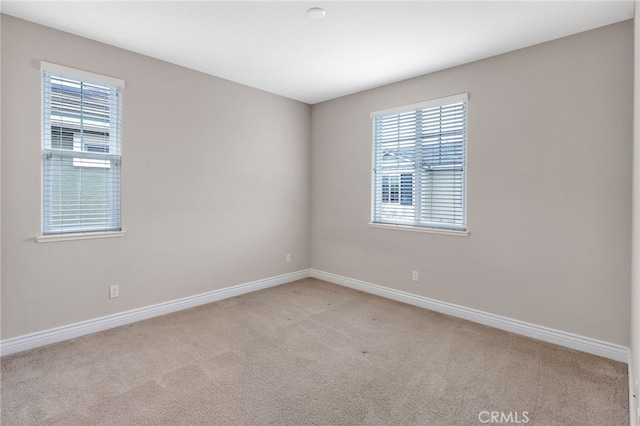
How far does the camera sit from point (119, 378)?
7.38 ft

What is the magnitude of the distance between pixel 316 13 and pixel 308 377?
2653mm

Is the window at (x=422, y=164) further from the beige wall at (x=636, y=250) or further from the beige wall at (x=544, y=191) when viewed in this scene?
the beige wall at (x=636, y=250)

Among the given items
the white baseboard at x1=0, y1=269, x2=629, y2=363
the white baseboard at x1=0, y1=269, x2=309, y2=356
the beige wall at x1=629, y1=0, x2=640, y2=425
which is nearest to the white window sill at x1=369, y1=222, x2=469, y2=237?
the white baseboard at x1=0, y1=269, x2=629, y2=363

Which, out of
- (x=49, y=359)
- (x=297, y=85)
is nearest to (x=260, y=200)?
(x=297, y=85)

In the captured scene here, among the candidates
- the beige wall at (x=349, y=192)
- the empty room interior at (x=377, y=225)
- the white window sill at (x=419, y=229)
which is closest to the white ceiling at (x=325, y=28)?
the empty room interior at (x=377, y=225)

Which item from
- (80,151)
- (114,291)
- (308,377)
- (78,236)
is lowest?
(308,377)

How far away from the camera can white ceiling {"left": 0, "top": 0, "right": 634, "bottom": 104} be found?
7.74 feet

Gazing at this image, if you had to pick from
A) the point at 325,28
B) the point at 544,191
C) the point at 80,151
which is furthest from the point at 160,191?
the point at 544,191

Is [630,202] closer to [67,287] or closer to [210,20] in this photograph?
[210,20]

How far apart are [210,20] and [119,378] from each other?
274 centimetres

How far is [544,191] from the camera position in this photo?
286 cm

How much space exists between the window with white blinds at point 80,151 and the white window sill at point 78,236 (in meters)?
0.05

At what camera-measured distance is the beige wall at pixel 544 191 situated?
254 cm

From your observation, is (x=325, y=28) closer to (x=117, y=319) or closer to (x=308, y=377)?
(x=308, y=377)
